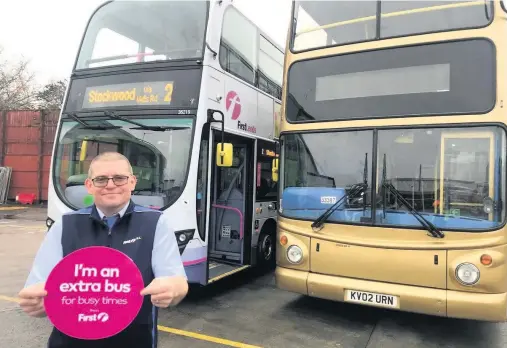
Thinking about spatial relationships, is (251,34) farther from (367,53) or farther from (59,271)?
(59,271)

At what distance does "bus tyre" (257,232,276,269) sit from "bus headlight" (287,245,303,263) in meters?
1.84

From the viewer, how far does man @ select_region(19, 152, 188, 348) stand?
6.24 ft

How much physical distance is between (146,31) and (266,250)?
13.2ft

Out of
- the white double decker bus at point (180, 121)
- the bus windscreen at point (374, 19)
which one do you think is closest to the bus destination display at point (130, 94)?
the white double decker bus at point (180, 121)

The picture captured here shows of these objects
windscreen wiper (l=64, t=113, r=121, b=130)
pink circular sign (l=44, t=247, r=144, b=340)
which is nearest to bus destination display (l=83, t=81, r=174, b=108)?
windscreen wiper (l=64, t=113, r=121, b=130)

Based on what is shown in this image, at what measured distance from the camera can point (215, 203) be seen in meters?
6.60

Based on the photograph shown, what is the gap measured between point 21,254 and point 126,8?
19.1ft

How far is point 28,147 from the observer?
19.0 m

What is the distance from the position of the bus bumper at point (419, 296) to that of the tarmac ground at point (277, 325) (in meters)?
0.45

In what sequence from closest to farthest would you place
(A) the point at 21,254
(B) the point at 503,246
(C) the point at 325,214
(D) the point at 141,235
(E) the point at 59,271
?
(E) the point at 59,271, (D) the point at 141,235, (B) the point at 503,246, (C) the point at 325,214, (A) the point at 21,254

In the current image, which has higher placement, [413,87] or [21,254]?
[413,87]

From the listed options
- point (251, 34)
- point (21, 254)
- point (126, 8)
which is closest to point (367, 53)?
point (251, 34)

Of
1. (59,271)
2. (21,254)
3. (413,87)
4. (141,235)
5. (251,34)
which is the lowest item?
(21,254)

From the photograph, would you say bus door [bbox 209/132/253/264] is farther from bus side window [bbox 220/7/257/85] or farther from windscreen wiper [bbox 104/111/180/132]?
windscreen wiper [bbox 104/111/180/132]
